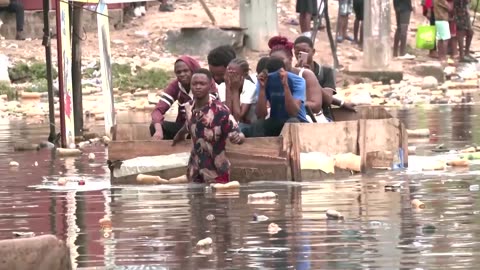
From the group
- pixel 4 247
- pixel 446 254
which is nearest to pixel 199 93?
pixel 446 254

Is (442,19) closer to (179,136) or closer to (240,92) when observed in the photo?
(240,92)

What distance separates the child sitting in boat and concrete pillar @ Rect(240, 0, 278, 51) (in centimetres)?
1856

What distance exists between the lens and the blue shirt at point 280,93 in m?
13.9

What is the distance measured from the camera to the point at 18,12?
3195cm

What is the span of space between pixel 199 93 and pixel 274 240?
3.36 m

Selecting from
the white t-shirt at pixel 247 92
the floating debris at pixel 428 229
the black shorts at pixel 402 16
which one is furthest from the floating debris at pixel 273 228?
the black shorts at pixel 402 16

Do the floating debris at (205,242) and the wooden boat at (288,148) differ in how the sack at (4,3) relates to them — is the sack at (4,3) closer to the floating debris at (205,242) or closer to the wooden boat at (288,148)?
the wooden boat at (288,148)

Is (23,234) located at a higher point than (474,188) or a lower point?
higher

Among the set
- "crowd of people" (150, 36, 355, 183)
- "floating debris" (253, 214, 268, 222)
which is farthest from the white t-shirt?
"floating debris" (253, 214, 268, 222)

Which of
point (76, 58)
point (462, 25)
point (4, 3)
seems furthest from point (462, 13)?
point (76, 58)

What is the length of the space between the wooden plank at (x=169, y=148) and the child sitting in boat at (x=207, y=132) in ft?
0.55

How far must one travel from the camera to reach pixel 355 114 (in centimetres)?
1614

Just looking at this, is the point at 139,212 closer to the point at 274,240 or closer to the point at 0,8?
the point at 274,240

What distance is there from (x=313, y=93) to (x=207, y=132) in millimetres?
1705
